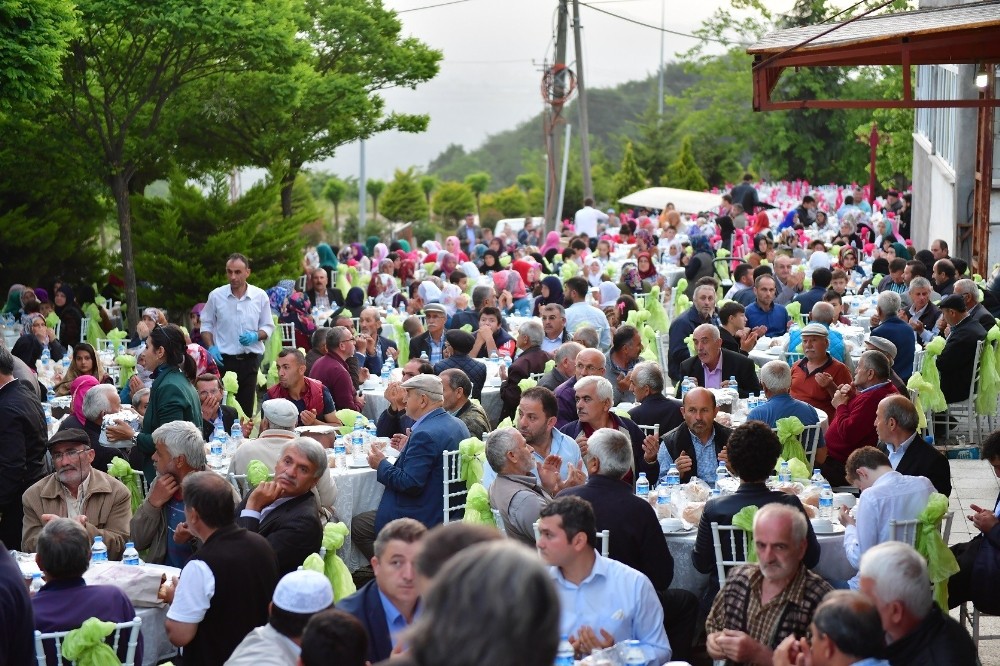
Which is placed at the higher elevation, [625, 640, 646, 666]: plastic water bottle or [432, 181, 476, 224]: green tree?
[432, 181, 476, 224]: green tree

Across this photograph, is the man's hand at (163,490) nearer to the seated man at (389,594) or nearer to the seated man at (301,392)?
the seated man at (389,594)

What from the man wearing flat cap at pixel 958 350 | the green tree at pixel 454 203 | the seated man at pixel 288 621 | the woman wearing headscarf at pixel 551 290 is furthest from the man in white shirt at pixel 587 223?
the seated man at pixel 288 621

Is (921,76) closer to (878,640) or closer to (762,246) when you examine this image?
(762,246)

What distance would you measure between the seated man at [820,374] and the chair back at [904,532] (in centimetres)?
343

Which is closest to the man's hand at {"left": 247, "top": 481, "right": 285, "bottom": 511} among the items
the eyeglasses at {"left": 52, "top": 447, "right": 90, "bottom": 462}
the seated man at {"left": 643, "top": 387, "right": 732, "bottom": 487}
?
the eyeglasses at {"left": 52, "top": 447, "right": 90, "bottom": 462}

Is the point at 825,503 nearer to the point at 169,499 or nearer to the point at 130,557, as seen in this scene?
the point at 169,499

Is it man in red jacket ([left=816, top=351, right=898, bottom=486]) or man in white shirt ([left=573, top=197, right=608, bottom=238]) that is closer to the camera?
man in red jacket ([left=816, top=351, right=898, bottom=486])

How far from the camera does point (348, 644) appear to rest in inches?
159

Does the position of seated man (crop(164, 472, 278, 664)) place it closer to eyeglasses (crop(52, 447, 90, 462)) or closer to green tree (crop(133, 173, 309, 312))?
eyeglasses (crop(52, 447, 90, 462))

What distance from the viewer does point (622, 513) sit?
6.14 metres

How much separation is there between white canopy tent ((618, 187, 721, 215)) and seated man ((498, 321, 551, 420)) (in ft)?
72.0

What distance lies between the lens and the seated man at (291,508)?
245 inches

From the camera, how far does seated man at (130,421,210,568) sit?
268 inches

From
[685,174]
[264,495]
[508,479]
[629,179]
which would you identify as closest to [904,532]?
[508,479]
